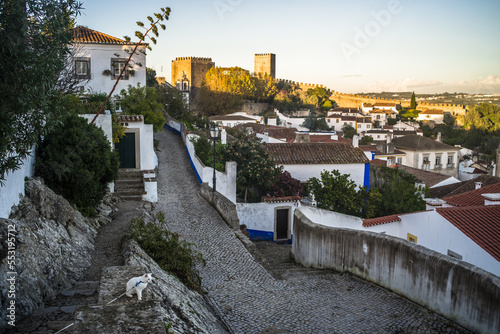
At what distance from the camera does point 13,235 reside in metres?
5.14

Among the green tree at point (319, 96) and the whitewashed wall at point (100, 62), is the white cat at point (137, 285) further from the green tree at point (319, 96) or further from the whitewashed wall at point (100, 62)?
the green tree at point (319, 96)

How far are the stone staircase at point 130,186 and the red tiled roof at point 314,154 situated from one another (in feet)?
21.2

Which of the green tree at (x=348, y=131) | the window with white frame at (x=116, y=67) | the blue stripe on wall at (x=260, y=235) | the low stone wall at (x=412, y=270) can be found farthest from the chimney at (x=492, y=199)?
the green tree at (x=348, y=131)

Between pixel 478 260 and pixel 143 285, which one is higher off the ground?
pixel 143 285

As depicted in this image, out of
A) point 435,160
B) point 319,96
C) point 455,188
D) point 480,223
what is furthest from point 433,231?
point 319,96

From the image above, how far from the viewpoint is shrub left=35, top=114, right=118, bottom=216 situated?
28.8 ft

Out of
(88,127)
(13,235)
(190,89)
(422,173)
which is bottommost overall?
(422,173)

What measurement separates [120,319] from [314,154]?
1695 centimetres

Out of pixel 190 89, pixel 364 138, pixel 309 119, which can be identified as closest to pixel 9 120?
pixel 364 138

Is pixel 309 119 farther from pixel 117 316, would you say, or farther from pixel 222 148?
pixel 117 316

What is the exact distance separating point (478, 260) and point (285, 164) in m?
10.2

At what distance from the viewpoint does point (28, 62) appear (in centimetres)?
479

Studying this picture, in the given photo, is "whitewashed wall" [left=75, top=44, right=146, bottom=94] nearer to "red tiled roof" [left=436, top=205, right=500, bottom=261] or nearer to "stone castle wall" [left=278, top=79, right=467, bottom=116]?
"red tiled roof" [left=436, top=205, right=500, bottom=261]

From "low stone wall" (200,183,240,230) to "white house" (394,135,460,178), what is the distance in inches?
1136
